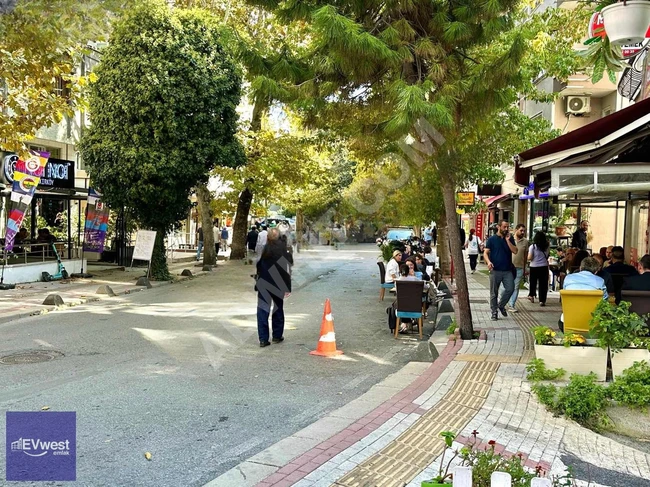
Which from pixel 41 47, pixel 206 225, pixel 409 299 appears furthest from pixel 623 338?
pixel 206 225

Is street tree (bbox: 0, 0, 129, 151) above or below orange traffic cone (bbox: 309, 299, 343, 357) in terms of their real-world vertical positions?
above

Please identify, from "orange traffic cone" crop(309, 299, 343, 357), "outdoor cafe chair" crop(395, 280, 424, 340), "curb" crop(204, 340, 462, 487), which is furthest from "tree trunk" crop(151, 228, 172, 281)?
"curb" crop(204, 340, 462, 487)

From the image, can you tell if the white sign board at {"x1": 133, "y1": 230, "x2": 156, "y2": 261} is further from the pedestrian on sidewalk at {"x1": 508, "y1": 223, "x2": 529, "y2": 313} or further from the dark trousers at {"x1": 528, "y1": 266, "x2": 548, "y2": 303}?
the dark trousers at {"x1": 528, "y1": 266, "x2": 548, "y2": 303}

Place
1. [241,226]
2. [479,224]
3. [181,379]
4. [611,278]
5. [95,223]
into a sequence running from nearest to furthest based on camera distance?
1. [181,379]
2. [611,278]
3. [95,223]
4. [241,226]
5. [479,224]

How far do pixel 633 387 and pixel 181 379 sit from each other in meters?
4.98

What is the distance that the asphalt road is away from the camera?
16.2 feet

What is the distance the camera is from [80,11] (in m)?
8.14

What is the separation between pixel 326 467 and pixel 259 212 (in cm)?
3394

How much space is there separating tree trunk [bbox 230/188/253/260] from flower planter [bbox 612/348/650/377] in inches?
892

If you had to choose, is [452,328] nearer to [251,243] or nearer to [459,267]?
[459,267]

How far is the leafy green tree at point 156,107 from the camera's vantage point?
1709 centimetres

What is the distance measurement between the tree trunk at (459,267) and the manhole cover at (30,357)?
608 centimetres

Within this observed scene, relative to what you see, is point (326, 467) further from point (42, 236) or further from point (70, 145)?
point (70, 145)

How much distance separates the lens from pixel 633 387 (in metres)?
5.74
